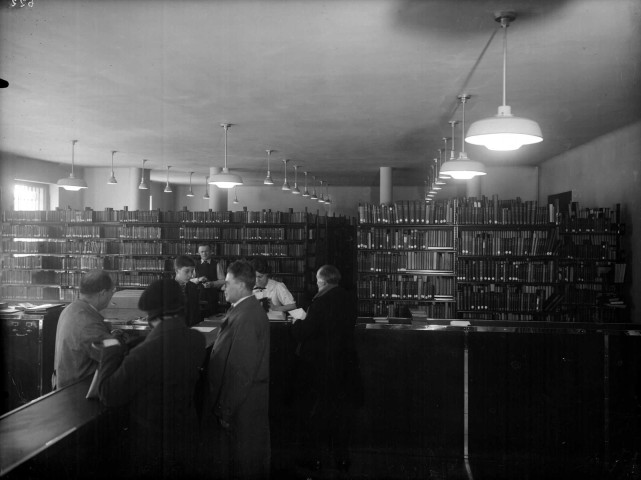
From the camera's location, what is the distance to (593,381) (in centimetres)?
430

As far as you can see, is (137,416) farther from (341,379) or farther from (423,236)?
(423,236)

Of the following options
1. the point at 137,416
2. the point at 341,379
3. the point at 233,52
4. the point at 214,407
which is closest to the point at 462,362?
the point at 341,379

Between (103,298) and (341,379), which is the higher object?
(103,298)

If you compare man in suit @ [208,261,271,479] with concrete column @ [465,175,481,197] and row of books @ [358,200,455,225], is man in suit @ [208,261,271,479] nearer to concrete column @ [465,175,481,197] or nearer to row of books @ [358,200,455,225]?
row of books @ [358,200,455,225]

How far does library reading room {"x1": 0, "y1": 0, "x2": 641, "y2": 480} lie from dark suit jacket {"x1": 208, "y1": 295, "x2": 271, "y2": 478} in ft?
0.04

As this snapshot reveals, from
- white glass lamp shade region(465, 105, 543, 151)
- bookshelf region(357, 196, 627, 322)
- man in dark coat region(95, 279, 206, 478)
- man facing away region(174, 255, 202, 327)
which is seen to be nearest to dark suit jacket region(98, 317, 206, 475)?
man in dark coat region(95, 279, 206, 478)

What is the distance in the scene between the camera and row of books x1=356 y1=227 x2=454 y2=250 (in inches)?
324

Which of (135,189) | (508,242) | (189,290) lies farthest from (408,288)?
(135,189)

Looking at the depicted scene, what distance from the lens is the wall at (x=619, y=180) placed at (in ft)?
23.2

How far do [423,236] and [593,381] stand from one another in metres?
4.18

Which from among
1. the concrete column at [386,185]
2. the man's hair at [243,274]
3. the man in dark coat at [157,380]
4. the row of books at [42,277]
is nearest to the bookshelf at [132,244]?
the row of books at [42,277]

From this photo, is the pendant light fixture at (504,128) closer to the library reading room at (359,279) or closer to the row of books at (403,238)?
the library reading room at (359,279)

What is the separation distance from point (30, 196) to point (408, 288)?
8.22 metres

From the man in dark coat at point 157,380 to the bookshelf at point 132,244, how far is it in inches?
287
